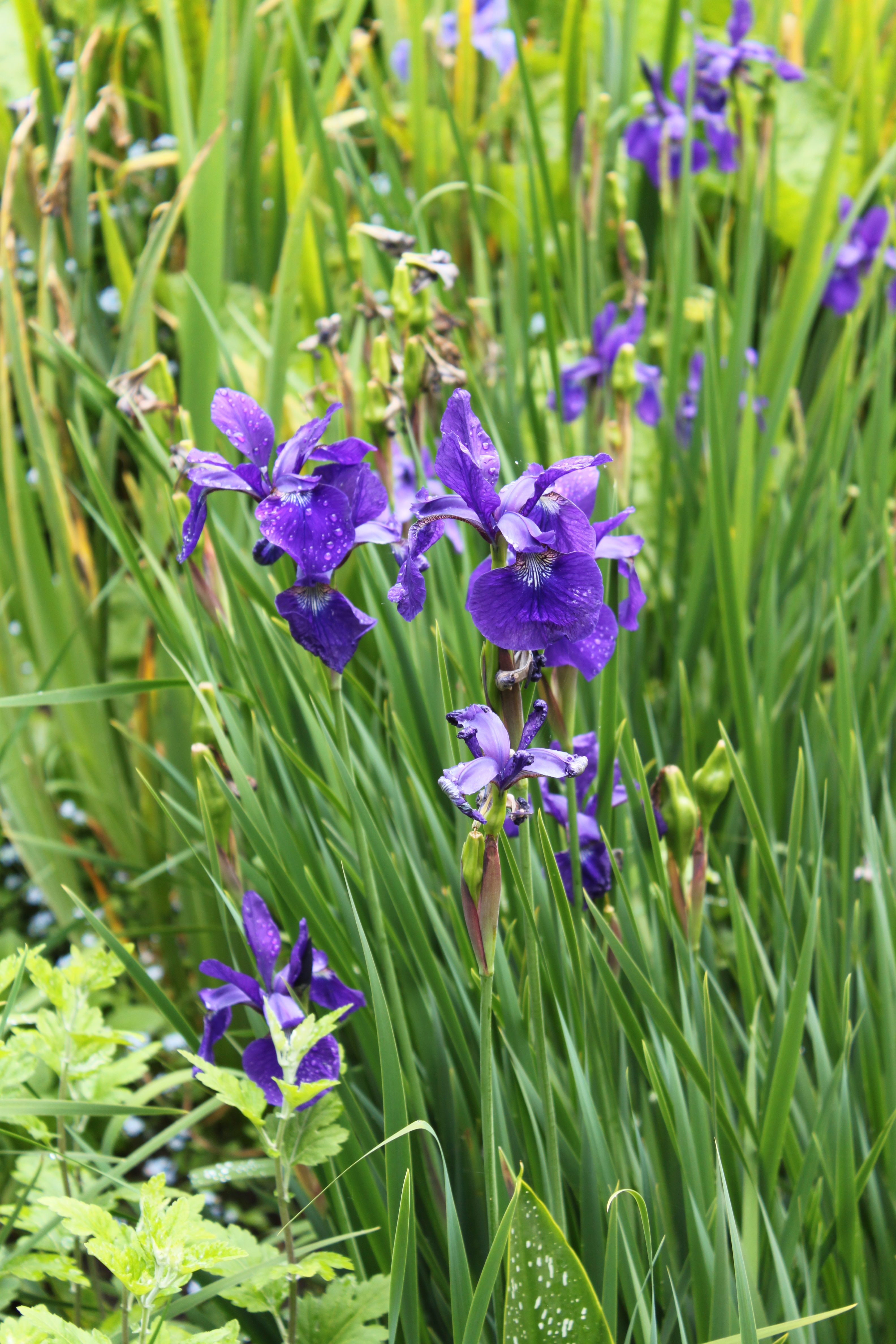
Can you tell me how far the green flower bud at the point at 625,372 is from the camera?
1.13 meters

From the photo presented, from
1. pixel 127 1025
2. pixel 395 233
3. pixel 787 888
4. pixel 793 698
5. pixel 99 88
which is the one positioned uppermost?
pixel 99 88

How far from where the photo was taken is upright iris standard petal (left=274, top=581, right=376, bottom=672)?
0.70 metres

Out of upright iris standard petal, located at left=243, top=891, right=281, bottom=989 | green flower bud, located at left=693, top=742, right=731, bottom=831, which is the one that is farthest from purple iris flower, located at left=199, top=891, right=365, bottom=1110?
green flower bud, located at left=693, top=742, right=731, bottom=831

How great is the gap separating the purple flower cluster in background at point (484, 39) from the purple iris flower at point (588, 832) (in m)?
1.86

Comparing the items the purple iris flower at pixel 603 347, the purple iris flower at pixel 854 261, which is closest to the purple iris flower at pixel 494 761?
the purple iris flower at pixel 603 347

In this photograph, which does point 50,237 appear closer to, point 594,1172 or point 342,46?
point 342,46

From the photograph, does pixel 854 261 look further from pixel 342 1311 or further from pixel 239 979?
pixel 342 1311

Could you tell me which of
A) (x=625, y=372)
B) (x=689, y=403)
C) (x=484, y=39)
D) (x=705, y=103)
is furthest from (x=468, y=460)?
(x=484, y=39)

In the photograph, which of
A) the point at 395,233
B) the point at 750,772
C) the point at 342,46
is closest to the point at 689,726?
the point at 750,772

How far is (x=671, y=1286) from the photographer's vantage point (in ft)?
2.53

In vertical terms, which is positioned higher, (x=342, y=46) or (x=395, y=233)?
(x=342, y=46)

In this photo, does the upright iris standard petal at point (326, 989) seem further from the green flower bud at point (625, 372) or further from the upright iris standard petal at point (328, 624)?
the green flower bud at point (625, 372)

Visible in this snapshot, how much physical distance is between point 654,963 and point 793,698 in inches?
23.4

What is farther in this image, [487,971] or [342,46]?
[342,46]
